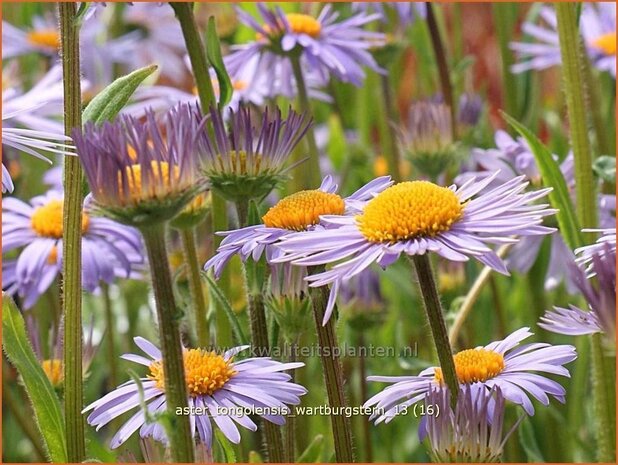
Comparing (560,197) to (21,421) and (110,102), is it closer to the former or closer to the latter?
(110,102)

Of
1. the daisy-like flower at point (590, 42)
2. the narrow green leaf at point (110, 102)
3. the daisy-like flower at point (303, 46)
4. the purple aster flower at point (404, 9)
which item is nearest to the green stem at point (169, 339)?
the narrow green leaf at point (110, 102)

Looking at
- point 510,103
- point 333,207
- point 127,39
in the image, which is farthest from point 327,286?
point 127,39

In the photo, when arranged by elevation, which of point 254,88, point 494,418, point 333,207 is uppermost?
point 254,88

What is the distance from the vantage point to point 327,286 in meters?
0.48

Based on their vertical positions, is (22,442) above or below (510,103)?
below

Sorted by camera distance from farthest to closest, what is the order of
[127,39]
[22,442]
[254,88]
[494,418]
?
[127,39] → [22,442] → [254,88] → [494,418]

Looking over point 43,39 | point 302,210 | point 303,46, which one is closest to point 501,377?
point 302,210

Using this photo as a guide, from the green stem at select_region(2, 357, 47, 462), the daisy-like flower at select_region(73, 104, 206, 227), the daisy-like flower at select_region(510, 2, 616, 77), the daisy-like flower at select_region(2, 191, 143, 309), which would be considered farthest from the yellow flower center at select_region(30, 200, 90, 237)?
the daisy-like flower at select_region(510, 2, 616, 77)

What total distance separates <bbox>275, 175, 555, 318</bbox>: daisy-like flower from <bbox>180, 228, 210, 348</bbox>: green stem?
0.14 m

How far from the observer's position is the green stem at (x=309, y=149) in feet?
2.24

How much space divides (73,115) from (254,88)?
28cm

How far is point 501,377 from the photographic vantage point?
0.46m

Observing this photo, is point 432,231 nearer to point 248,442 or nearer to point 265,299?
point 265,299

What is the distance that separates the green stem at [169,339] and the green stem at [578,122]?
12.8 inches
